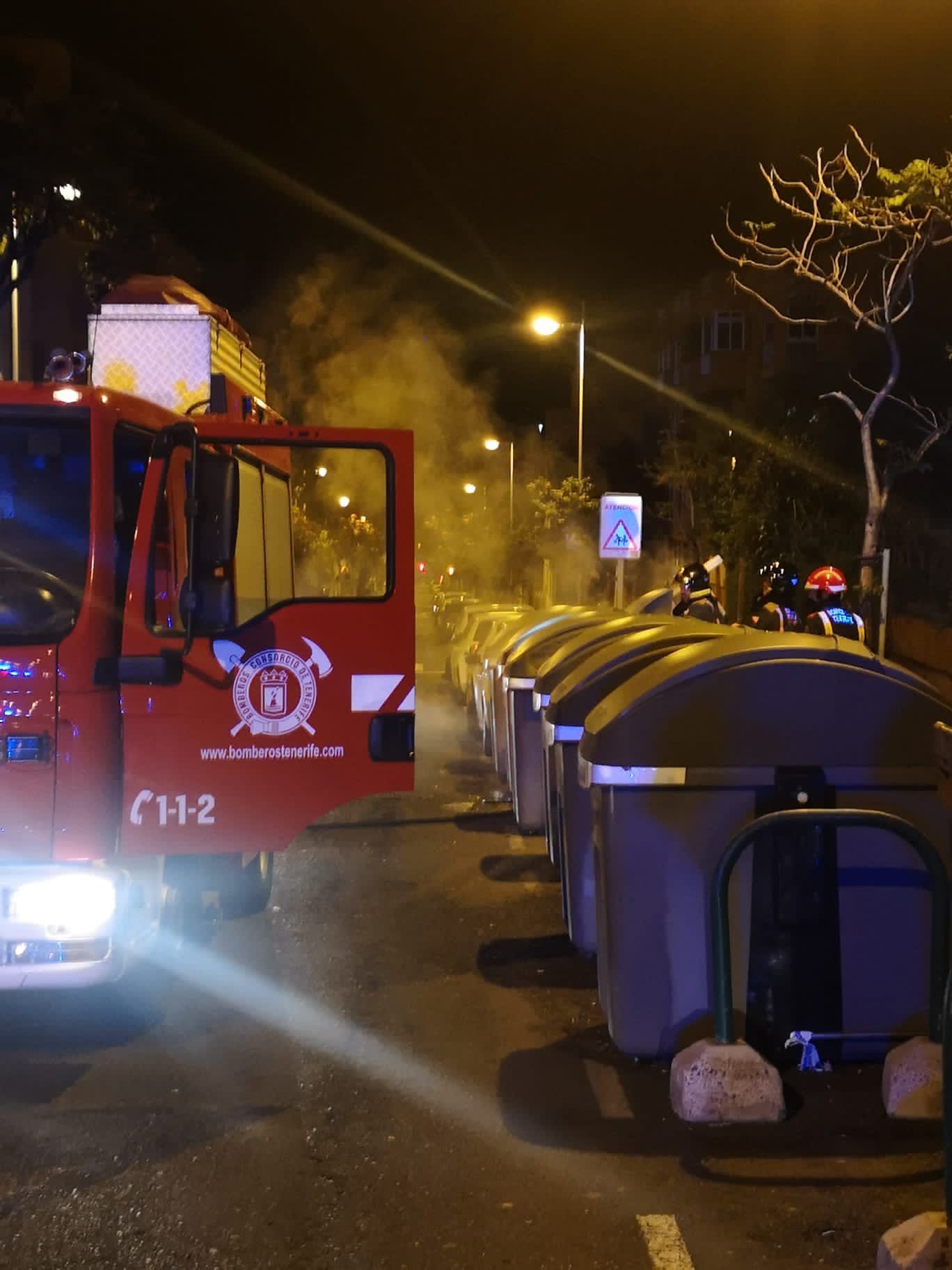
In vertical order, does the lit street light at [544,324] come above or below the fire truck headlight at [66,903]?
above

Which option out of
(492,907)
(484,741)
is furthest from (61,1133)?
(484,741)

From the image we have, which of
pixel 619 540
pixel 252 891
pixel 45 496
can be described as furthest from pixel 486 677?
pixel 45 496

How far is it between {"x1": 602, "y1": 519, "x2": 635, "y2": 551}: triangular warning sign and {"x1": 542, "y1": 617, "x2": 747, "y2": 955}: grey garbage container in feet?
30.3

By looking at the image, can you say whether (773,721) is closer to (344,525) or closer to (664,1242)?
(664,1242)

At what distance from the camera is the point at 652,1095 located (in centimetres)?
464

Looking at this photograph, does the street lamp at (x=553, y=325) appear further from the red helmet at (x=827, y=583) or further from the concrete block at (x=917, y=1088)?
the concrete block at (x=917, y=1088)

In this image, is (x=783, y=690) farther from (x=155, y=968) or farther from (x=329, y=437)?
(x=155, y=968)

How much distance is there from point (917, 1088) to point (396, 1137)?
169 centimetres

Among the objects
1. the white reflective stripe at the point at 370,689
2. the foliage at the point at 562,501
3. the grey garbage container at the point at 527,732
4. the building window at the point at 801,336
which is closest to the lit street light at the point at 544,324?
the foliage at the point at 562,501

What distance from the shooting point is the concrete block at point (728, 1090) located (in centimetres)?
436

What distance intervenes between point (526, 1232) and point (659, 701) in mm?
1776

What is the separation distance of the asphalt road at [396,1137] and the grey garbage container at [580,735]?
29cm

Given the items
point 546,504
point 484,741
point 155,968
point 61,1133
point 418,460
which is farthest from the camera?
point 418,460

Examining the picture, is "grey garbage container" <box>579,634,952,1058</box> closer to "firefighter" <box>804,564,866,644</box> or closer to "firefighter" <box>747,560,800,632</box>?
"firefighter" <box>804,564,866,644</box>
